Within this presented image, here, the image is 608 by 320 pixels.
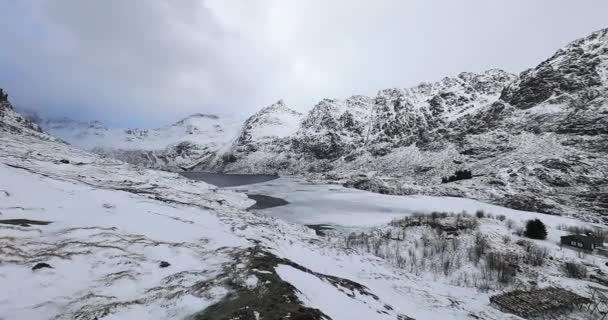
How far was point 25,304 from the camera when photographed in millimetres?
7871

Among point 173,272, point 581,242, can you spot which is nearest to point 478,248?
point 581,242

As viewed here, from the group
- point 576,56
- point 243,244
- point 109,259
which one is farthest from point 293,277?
point 576,56

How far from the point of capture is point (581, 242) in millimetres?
32062

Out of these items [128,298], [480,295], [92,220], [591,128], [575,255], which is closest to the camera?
[128,298]

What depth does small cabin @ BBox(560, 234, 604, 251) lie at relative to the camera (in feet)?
104

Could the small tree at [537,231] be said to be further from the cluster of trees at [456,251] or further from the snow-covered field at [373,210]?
the snow-covered field at [373,210]

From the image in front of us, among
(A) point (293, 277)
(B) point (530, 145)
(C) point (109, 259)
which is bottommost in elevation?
(A) point (293, 277)

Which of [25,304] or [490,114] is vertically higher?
[490,114]

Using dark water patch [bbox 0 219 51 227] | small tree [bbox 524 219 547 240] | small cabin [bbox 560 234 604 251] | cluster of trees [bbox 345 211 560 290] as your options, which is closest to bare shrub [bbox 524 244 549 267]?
cluster of trees [bbox 345 211 560 290]

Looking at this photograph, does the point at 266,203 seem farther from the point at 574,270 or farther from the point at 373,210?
the point at 574,270

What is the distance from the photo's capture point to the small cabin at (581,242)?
31.7 meters

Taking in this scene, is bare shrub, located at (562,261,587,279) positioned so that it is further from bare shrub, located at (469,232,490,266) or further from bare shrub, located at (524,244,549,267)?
bare shrub, located at (469,232,490,266)

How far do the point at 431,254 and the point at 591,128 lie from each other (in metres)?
112

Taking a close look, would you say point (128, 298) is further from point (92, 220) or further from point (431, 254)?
point (431, 254)
